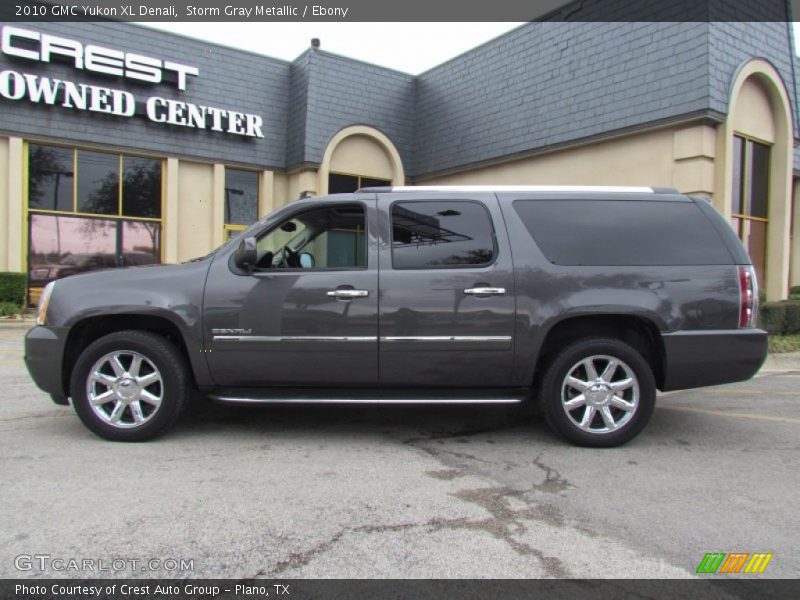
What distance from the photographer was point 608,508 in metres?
3.33

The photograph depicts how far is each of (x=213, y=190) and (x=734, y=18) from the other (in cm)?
1257

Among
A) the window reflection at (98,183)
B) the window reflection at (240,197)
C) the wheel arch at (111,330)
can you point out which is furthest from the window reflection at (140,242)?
the wheel arch at (111,330)

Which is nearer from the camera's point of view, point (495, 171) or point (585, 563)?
point (585, 563)

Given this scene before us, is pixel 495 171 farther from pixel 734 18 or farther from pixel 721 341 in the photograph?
pixel 721 341

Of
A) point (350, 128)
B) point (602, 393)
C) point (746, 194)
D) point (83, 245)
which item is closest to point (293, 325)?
point (602, 393)

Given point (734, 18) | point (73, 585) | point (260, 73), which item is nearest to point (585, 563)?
point (73, 585)

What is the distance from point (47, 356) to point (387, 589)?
3331mm

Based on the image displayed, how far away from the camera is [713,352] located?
4352 millimetres

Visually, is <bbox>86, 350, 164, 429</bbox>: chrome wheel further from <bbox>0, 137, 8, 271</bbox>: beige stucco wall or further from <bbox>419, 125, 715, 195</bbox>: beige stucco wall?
<bbox>0, 137, 8, 271</bbox>: beige stucco wall

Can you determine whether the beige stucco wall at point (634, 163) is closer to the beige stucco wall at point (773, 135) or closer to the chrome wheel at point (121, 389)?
the beige stucco wall at point (773, 135)

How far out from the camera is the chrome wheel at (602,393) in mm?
4371

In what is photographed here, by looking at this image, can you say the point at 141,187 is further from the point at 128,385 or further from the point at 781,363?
the point at 781,363

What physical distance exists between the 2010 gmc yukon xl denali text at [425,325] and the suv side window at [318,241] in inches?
2.1
